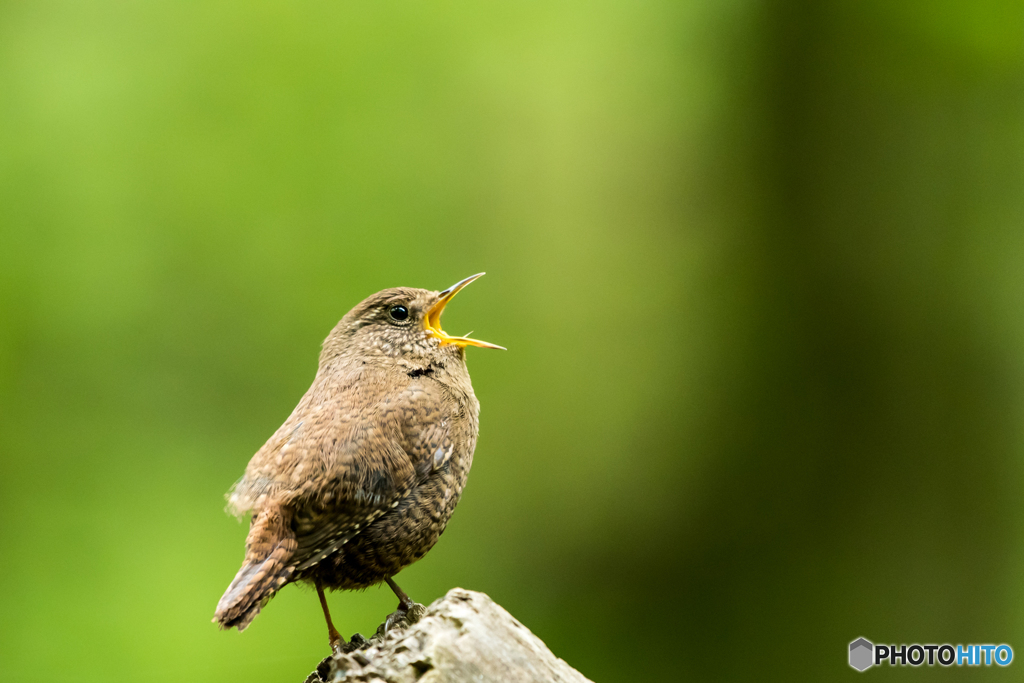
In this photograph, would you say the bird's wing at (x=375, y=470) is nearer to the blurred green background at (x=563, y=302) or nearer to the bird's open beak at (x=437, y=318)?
the bird's open beak at (x=437, y=318)

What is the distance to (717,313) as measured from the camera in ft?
14.9

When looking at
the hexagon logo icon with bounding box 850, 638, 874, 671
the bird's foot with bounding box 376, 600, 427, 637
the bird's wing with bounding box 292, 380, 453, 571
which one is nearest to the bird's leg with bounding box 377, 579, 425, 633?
the bird's foot with bounding box 376, 600, 427, 637

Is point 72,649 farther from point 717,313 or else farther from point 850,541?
point 850,541

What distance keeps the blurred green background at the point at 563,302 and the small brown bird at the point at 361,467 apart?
168cm

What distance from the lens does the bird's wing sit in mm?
2062

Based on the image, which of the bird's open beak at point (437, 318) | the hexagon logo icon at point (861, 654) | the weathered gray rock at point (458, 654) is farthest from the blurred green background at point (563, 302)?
the weathered gray rock at point (458, 654)

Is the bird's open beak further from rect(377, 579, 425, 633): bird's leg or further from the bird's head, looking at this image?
rect(377, 579, 425, 633): bird's leg

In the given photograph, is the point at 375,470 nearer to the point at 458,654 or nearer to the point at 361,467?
the point at 361,467

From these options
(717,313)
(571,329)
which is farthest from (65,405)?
(717,313)

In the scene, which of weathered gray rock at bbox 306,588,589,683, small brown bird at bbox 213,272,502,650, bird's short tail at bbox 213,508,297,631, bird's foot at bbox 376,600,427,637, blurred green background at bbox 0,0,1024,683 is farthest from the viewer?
blurred green background at bbox 0,0,1024,683

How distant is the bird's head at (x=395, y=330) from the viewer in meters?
2.62

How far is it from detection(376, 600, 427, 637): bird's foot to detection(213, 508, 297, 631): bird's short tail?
401mm

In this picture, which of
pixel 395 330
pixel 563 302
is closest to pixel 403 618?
pixel 395 330

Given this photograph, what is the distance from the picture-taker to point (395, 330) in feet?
8.68
